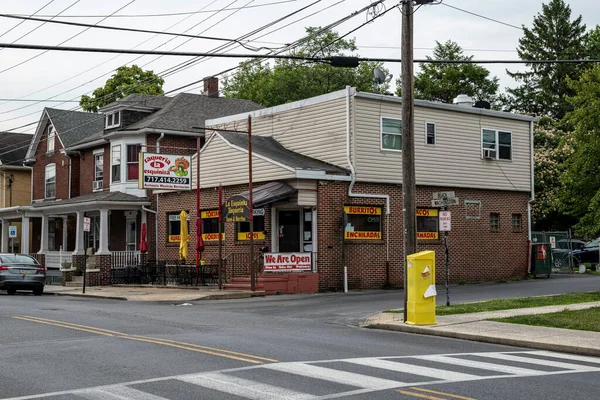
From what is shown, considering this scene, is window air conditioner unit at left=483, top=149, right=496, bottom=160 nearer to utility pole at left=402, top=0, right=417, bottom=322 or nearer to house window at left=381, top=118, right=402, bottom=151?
house window at left=381, top=118, right=402, bottom=151

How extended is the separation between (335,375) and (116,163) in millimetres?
29919

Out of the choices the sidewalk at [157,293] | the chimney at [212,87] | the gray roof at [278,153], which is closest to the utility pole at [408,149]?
the sidewalk at [157,293]

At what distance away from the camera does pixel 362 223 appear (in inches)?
1126

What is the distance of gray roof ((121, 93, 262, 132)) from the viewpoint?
122ft

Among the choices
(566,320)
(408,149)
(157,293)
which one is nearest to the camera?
(566,320)

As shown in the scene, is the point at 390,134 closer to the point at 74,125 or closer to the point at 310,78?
the point at 74,125

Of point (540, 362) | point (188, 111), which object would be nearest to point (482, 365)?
point (540, 362)

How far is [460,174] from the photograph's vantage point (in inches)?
1241

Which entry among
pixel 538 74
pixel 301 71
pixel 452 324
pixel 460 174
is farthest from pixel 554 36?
pixel 452 324

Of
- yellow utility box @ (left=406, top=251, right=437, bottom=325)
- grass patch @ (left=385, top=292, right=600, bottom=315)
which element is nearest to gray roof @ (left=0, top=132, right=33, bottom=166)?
grass patch @ (left=385, top=292, right=600, bottom=315)

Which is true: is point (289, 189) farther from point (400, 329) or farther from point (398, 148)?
point (400, 329)

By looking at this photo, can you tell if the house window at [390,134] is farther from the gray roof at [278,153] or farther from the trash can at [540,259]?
the trash can at [540,259]

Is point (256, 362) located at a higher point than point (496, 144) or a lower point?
lower

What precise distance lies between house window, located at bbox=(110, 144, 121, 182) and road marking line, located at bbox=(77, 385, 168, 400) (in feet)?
96.9
